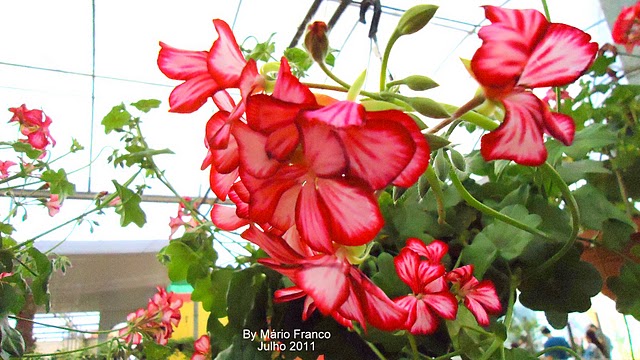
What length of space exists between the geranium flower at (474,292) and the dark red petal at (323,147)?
9.8 inches

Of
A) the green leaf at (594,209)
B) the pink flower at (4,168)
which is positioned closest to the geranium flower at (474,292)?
the green leaf at (594,209)

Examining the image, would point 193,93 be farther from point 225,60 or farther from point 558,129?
point 558,129

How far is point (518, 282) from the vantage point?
0.43 meters

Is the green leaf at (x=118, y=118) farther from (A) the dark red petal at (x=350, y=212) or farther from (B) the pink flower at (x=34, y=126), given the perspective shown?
(A) the dark red petal at (x=350, y=212)

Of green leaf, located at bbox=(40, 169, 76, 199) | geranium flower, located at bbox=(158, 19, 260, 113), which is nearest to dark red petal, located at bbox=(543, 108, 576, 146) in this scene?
geranium flower, located at bbox=(158, 19, 260, 113)

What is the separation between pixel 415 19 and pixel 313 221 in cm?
10

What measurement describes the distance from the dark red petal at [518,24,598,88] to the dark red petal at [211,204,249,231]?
135 mm

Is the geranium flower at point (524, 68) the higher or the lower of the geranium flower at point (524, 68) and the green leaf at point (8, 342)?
the higher

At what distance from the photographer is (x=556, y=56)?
16 centimetres

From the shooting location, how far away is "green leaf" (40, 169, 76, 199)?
75 cm

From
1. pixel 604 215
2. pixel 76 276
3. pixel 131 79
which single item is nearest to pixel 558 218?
pixel 604 215

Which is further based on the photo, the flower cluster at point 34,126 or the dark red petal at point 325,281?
the flower cluster at point 34,126

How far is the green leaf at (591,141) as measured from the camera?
0.48m

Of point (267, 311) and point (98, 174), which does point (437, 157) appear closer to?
point (267, 311)
